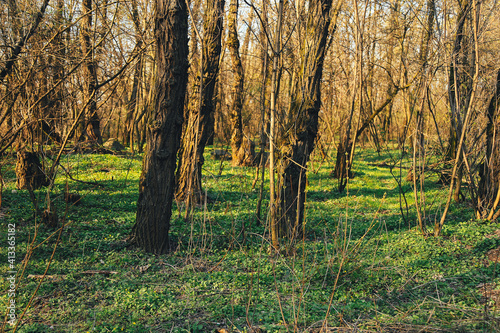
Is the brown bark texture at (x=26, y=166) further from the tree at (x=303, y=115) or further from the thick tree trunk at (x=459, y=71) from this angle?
the thick tree trunk at (x=459, y=71)

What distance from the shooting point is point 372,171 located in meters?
14.6

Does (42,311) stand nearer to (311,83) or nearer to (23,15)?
(311,83)

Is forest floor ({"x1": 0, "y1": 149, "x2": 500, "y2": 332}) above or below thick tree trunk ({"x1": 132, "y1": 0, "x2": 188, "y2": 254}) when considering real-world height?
below

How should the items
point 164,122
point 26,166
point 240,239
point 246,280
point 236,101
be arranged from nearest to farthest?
point 246,280
point 164,122
point 240,239
point 26,166
point 236,101

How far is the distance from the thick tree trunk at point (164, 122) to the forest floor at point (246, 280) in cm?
48

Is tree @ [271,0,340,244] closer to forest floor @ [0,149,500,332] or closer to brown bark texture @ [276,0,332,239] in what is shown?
brown bark texture @ [276,0,332,239]

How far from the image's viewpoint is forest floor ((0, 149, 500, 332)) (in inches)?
129

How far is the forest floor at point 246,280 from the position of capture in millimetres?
3283

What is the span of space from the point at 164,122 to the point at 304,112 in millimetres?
1948

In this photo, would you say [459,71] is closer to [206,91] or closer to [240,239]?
[206,91]

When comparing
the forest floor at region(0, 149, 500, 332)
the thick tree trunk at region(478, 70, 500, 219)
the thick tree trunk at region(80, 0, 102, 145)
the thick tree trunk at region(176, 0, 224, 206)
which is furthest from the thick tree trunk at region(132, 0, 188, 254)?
the thick tree trunk at region(478, 70, 500, 219)

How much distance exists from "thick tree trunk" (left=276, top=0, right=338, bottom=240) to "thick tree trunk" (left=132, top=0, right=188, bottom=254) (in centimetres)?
154

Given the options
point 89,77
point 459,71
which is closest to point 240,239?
point 459,71

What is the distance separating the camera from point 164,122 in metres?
4.93
